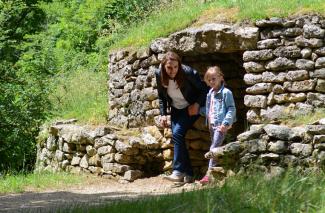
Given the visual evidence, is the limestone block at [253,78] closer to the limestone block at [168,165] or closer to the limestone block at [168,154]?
the limestone block at [168,154]

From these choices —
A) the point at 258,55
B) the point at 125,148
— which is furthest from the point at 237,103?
the point at 125,148

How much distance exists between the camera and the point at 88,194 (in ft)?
24.8

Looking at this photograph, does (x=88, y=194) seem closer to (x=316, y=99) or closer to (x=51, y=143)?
(x=316, y=99)

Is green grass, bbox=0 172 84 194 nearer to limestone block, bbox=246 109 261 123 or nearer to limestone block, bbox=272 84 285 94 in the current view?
limestone block, bbox=246 109 261 123

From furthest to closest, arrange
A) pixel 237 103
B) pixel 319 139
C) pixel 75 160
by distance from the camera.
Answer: pixel 75 160 → pixel 237 103 → pixel 319 139

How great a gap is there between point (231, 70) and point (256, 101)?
1175mm

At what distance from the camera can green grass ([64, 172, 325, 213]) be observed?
14.1ft

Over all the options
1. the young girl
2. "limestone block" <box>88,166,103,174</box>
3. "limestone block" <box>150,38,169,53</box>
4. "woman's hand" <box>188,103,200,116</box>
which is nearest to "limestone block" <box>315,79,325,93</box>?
the young girl

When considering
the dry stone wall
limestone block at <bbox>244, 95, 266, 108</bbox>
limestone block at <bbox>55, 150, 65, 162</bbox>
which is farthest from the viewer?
limestone block at <bbox>55, 150, 65, 162</bbox>

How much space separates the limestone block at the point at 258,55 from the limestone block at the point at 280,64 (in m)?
0.09

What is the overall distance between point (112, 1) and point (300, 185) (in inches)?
512

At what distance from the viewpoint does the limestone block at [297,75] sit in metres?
7.80

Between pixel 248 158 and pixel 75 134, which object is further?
pixel 75 134

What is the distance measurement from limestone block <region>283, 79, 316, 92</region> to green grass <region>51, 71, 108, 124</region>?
3.69m
